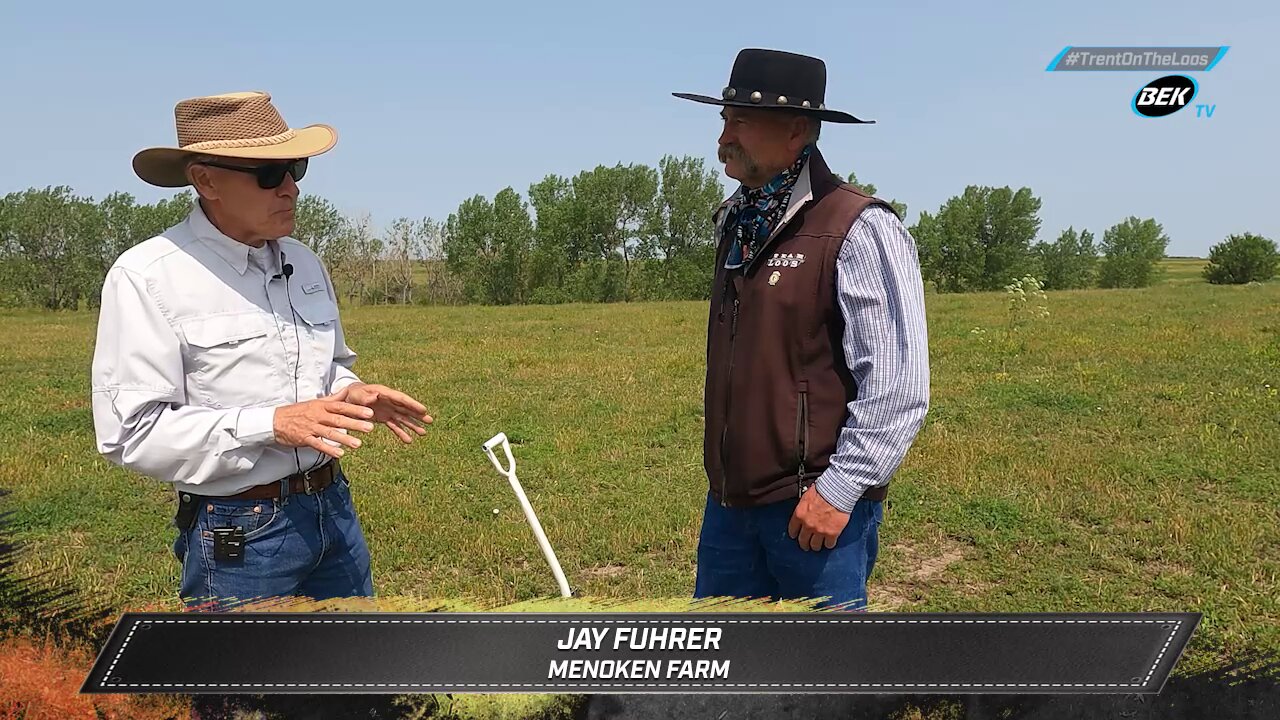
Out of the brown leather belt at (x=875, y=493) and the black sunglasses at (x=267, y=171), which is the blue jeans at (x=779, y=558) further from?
the black sunglasses at (x=267, y=171)

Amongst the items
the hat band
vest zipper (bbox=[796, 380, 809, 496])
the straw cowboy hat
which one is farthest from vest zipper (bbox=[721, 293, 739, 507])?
the hat band

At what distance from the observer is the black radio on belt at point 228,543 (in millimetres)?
3053

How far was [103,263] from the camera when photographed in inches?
2315

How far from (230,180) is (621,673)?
2061 mm

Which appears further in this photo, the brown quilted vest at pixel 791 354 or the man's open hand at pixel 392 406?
the man's open hand at pixel 392 406

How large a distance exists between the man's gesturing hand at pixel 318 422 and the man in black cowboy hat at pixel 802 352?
1.27 meters

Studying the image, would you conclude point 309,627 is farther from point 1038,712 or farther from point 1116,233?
point 1116,233

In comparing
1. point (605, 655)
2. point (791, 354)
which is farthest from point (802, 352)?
point (605, 655)

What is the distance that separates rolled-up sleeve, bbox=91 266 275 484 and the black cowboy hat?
73.9 inches

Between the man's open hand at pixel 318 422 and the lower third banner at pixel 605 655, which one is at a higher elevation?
the man's open hand at pixel 318 422

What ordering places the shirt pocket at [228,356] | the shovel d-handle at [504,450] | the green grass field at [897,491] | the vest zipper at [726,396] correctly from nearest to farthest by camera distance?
the shirt pocket at [228,356] < the vest zipper at [726,396] < the shovel d-handle at [504,450] < the green grass field at [897,491]

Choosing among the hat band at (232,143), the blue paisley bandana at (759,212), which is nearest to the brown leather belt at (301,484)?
the hat band at (232,143)

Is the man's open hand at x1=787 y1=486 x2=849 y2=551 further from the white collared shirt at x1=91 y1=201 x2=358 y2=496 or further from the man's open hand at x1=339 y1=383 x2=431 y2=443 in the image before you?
the white collared shirt at x1=91 y1=201 x2=358 y2=496

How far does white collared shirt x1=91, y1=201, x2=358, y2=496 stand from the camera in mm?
2809
